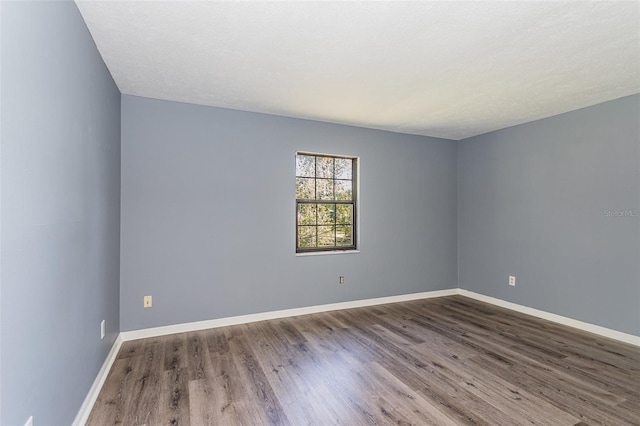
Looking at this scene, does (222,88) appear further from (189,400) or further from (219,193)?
(189,400)

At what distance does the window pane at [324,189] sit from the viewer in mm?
4082

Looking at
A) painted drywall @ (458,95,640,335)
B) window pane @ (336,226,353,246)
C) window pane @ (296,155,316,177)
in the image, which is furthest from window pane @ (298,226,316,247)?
painted drywall @ (458,95,640,335)

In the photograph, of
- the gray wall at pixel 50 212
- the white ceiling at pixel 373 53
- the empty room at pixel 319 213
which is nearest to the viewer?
the gray wall at pixel 50 212

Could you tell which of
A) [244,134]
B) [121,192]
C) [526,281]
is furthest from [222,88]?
[526,281]

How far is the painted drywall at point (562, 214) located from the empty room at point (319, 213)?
0.03 meters

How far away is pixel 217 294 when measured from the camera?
339 centimetres

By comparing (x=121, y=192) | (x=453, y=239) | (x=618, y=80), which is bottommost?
(x=453, y=239)

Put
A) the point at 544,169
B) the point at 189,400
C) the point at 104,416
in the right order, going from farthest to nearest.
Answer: the point at 544,169 → the point at 189,400 → the point at 104,416

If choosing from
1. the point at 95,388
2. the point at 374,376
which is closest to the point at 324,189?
the point at 374,376

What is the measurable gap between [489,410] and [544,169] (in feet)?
10.1

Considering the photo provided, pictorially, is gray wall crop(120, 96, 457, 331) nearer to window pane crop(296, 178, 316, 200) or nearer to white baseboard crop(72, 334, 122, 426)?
window pane crop(296, 178, 316, 200)

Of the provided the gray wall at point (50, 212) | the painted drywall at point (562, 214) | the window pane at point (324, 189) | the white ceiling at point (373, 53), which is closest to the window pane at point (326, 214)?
the window pane at point (324, 189)

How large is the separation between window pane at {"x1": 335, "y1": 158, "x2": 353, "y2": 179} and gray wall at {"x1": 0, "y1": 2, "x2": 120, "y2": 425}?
2.72 metres

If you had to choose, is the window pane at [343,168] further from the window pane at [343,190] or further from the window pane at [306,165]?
the window pane at [306,165]
